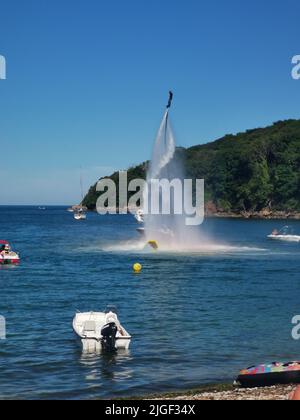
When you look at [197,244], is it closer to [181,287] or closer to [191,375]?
[181,287]

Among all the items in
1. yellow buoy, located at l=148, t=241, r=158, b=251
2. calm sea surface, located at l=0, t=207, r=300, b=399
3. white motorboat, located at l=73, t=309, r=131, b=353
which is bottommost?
calm sea surface, located at l=0, t=207, r=300, b=399

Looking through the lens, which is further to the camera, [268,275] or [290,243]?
[290,243]

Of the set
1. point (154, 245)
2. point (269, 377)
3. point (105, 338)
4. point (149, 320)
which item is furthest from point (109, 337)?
point (154, 245)

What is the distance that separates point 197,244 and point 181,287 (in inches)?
1634

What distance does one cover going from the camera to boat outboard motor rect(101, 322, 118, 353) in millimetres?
29531

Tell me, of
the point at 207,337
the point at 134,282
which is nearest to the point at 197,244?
the point at 134,282

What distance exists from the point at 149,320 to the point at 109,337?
8445 mm

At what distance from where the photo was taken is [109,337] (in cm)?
2955

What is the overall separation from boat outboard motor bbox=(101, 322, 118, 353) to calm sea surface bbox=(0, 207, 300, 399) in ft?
2.77

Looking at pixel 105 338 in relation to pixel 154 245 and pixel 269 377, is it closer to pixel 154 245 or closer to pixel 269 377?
pixel 269 377

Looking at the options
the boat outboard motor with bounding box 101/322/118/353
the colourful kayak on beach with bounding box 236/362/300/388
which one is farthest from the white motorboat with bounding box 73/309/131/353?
the colourful kayak on beach with bounding box 236/362/300/388

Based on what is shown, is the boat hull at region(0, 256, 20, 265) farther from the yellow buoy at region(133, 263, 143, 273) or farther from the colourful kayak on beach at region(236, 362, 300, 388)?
the colourful kayak on beach at region(236, 362, 300, 388)
